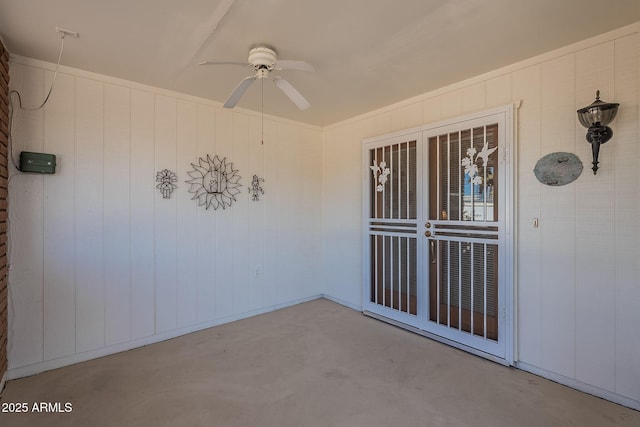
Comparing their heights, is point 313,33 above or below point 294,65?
above

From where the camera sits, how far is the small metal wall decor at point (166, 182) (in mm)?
3109

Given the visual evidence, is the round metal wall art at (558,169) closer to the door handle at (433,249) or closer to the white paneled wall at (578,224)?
the white paneled wall at (578,224)

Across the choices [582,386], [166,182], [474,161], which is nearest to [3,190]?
[166,182]

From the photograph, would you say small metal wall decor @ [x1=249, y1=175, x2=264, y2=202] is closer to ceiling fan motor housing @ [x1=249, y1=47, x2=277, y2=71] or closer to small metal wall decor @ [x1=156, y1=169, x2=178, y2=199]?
small metal wall decor @ [x1=156, y1=169, x2=178, y2=199]

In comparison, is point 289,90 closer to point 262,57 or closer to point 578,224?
point 262,57

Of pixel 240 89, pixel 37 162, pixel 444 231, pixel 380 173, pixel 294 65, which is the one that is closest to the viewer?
pixel 294 65

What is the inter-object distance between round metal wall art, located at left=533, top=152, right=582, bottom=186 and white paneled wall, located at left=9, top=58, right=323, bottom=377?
9.50ft

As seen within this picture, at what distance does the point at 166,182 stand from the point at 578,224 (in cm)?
369

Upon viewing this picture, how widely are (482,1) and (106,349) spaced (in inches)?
159

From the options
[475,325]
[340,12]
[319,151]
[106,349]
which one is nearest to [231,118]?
[319,151]

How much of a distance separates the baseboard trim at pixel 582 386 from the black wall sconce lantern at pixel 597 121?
62.1 inches

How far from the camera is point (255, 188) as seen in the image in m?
3.85

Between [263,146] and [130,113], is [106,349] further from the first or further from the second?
[263,146]

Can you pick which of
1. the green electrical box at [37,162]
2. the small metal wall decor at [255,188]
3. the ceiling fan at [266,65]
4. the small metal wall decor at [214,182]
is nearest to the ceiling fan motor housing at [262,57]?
the ceiling fan at [266,65]
